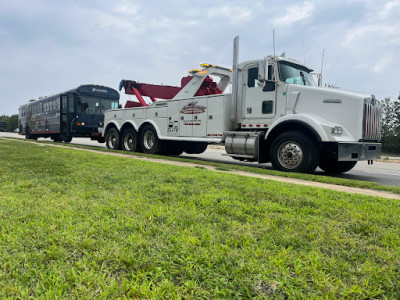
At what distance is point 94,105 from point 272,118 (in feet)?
43.2

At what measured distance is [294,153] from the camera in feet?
25.7

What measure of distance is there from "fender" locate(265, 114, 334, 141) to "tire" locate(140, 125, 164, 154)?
541 cm

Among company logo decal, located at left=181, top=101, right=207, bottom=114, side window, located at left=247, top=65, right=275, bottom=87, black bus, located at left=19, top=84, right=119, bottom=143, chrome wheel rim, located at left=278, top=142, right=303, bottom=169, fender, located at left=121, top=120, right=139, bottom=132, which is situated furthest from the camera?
black bus, located at left=19, top=84, right=119, bottom=143

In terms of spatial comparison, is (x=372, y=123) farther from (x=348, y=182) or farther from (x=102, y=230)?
(x=102, y=230)

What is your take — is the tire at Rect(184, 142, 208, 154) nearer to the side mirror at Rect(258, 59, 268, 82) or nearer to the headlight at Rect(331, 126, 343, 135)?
the side mirror at Rect(258, 59, 268, 82)

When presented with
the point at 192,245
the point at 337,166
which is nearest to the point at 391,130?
the point at 337,166

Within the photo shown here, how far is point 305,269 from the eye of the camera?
1919 millimetres

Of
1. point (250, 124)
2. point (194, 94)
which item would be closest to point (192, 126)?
point (194, 94)

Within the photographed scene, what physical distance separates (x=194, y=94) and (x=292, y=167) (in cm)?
462

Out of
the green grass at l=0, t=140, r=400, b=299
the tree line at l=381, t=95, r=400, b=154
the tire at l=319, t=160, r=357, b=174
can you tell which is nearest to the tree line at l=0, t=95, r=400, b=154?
the tree line at l=381, t=95, r=400, b=154

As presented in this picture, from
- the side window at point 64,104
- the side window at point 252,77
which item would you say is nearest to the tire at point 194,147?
the side window at point 252,77

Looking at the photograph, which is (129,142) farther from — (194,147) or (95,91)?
(95,91)

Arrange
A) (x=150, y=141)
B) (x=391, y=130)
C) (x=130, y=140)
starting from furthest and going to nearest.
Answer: (x=391, y=130) < (x=130, y=140) < (x=150, y=141)

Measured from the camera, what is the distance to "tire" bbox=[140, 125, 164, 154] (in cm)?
1200
